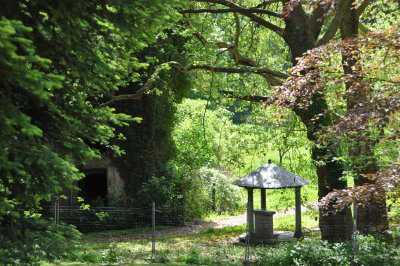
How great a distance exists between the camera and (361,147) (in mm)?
9227

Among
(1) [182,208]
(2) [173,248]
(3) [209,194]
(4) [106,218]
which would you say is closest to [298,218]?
(2) [173,248]

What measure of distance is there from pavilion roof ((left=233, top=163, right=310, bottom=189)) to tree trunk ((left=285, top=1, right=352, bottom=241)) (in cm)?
85

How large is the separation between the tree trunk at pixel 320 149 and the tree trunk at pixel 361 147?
0.41m

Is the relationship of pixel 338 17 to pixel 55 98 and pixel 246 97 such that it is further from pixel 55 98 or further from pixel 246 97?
pixel 55 98

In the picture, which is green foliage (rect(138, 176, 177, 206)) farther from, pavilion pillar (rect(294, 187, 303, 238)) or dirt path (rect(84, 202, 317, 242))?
pavilion pillar (rect(294, 187, 303, 238))

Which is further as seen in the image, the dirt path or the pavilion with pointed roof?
the dirt path

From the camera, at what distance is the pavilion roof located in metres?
12.4

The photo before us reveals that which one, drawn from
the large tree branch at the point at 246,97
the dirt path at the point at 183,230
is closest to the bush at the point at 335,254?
the dirt path at the point at 183,230

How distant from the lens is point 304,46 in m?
11.8

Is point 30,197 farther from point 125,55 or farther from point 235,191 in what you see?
point 235,191

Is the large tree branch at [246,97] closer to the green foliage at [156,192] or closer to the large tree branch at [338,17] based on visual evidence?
the large tree branch at [338,17]

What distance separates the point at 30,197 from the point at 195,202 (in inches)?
506

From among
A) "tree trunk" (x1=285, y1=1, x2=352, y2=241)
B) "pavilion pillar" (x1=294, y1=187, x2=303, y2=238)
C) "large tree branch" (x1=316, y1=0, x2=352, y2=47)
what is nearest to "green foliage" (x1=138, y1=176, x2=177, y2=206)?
"pavilion pillar" (x1=294, y1=187, x2=303, y2=238)

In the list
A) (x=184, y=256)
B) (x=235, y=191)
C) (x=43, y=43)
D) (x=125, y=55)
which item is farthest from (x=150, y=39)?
(x=235, y=191)
